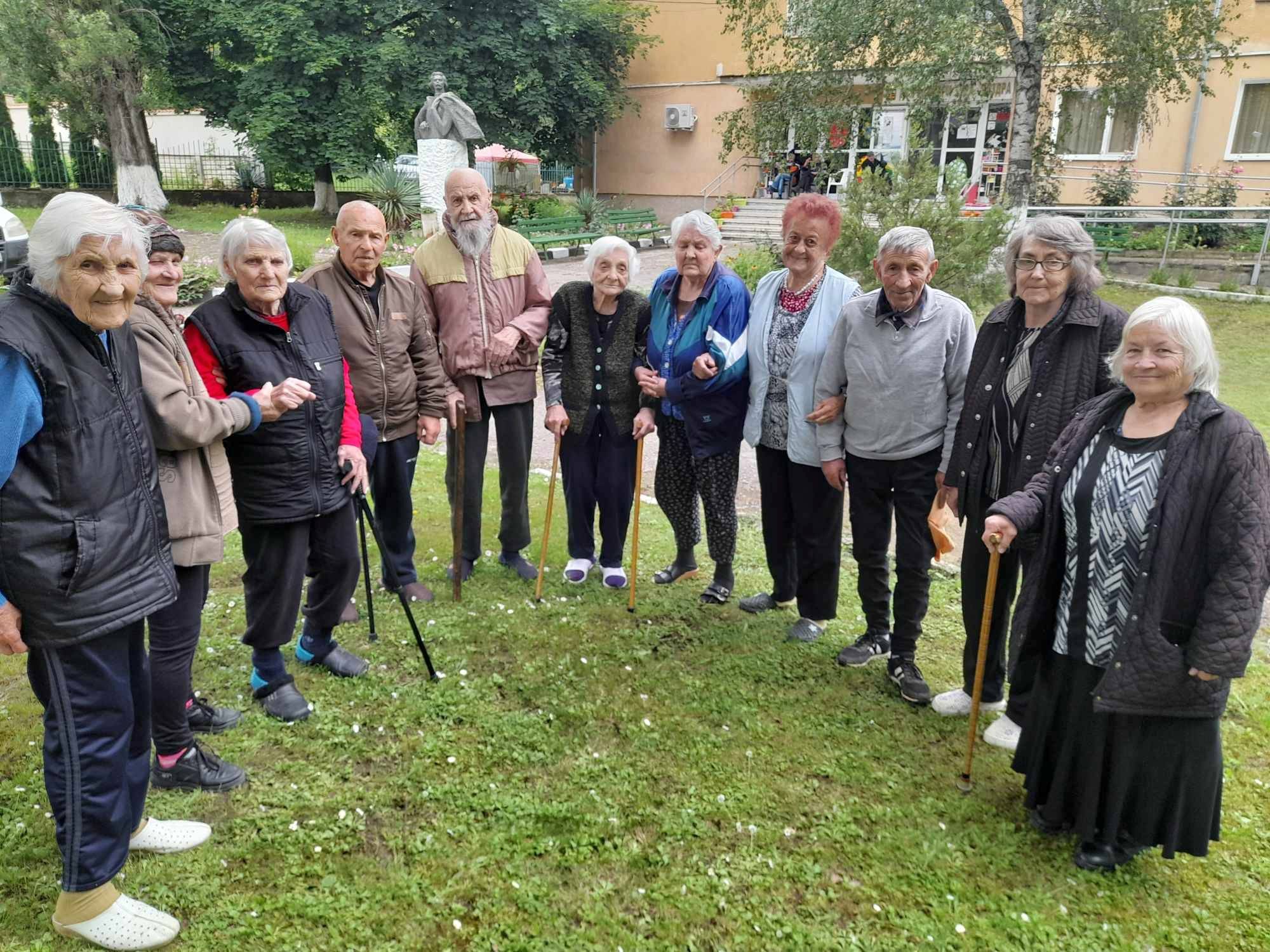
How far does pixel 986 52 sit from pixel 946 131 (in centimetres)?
793

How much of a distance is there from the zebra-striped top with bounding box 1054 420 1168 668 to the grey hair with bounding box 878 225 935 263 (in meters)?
1.10

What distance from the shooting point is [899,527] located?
3746 millimetres

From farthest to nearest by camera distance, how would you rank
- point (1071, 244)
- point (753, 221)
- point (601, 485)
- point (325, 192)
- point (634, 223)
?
point (325, 192)
point (753, 221)
point (634, 223)
point (601, 485)
point (1071, 244)

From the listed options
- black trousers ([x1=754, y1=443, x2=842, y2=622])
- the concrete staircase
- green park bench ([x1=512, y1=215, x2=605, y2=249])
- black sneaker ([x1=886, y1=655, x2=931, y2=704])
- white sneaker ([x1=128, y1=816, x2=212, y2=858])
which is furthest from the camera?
the concrete staircase

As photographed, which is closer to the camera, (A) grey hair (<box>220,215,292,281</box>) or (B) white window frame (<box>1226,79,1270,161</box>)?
(A) grey hair (<box>220,215,292,281</box>)

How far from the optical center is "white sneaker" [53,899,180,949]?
2359mm

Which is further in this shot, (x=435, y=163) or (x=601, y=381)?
(x=435, y=163)

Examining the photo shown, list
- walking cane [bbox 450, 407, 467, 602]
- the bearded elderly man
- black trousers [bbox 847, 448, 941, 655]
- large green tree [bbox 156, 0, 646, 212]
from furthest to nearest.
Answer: large green tree [bbox 156, 0, 646, 212] → walking cane [bbox 450, 407, 467, 602] → the bearded elderly man → black trousers [bbox 847, 448, 941, 655]

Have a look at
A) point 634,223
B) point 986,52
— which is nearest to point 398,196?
point 634,223

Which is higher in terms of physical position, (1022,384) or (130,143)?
(130,143)

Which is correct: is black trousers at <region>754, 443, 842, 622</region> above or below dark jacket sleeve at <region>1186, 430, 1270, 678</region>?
below

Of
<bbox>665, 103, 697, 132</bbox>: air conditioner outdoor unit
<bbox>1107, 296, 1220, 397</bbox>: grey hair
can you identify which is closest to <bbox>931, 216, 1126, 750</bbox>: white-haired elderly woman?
<bbox>1107, 296, 1220, 397</bbox>: grey hair

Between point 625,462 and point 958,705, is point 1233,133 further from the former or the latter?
point 958,705

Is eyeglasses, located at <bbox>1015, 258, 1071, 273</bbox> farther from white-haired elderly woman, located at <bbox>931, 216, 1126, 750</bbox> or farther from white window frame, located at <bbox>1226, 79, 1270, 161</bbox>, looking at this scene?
white window frame, located at <bbox>1226, 79, 1270, 161</bbox>
